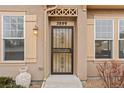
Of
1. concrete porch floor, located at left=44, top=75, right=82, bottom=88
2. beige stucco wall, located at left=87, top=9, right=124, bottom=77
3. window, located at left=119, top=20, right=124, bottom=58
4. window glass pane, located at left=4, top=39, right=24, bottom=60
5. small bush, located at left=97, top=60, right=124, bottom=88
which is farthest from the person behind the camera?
window, located at left=119, top=20, right=124, bottom=58

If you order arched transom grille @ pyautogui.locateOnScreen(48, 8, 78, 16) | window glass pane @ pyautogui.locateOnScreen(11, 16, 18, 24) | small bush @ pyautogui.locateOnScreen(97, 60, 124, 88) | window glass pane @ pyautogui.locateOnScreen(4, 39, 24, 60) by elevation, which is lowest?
small bush @ pyautogui.locateOnScreen(97, 60, 124, 88)

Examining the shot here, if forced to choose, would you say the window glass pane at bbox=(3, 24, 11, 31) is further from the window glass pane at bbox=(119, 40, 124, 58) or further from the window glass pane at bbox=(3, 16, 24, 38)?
the window glass pane at bbox=(119, 40, 124, 58)

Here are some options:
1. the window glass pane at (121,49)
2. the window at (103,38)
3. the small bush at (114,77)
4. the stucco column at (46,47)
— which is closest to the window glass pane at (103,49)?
the window at (103,38)

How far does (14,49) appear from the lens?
9539 millimetres

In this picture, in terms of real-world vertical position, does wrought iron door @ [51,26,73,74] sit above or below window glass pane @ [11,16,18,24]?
below

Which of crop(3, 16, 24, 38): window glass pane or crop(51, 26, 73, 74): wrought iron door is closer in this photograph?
→ crop(3, 16, 24, 38): window glass pane

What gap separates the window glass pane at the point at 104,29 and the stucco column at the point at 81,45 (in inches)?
44.8

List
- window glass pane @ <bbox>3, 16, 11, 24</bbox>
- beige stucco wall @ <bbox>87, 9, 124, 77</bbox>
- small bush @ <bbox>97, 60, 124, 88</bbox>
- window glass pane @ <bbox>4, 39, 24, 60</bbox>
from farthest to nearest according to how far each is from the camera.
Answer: beige stucco wall @ <bbox>87, 9, 124, 77</bbox> < window glass pane @ <bbox>4, 39, 24, 60</bbox> < window glass pane @ <bbox>3, 16, 11, 24</bbox> < small bush @ <bbox>97, 60, 124, 88</bbox>

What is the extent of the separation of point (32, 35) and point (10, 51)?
110 cm

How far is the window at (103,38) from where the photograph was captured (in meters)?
10.1

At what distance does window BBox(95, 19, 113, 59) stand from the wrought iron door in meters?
1.10

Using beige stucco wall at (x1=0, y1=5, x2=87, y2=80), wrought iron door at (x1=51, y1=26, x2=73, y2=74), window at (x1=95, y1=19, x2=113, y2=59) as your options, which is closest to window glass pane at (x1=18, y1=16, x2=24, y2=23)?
beige stucco wall at (x1=0, y1=5, x2=87, y2=80)

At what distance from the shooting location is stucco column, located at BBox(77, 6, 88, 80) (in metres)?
9.13
